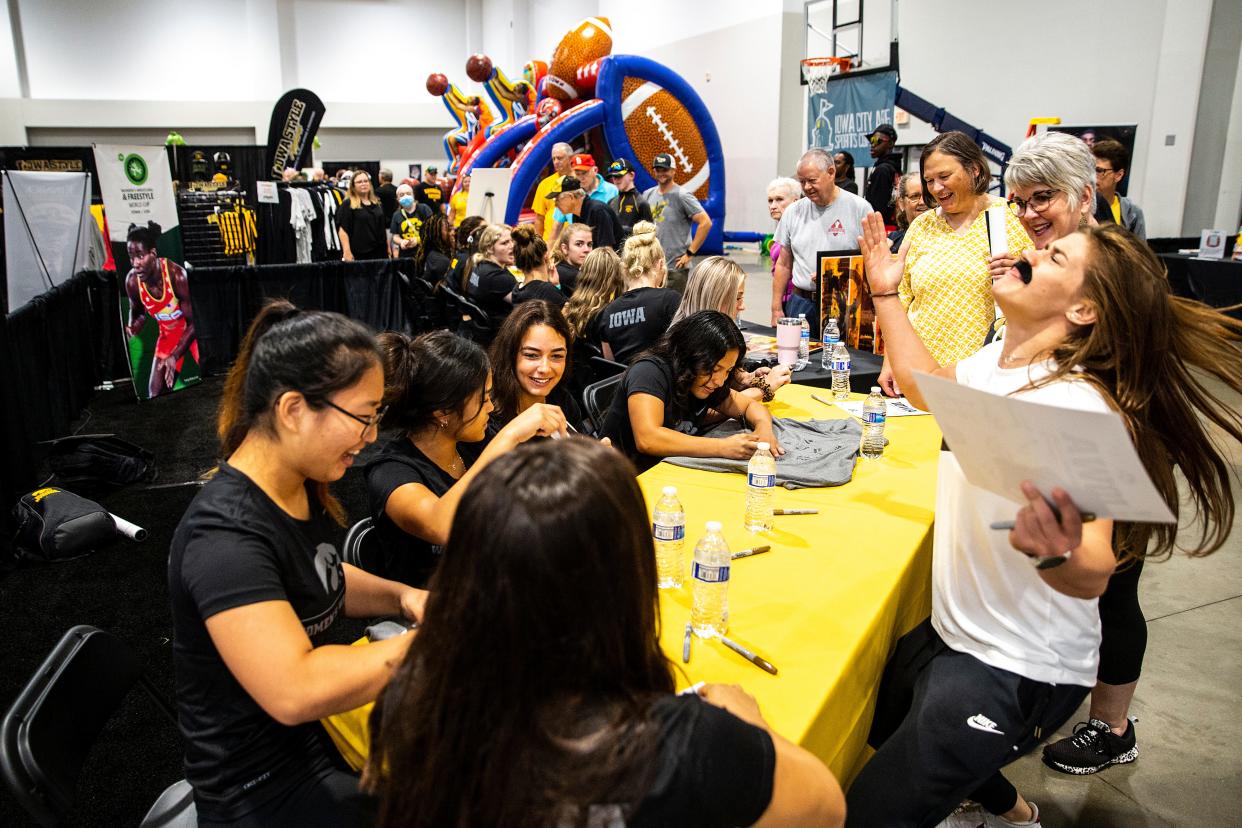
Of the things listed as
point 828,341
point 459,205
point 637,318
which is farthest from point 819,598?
point 459,205

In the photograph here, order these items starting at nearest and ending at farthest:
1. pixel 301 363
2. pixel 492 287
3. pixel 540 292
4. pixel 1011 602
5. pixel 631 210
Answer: pixel 301 363 < pixel 1011 602 < pixel 540 292 < pixel 492 287 < pixel 631 210

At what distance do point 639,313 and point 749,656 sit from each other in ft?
8.61

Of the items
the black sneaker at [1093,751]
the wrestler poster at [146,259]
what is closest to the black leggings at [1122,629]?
the black sneaker at [1093,751]

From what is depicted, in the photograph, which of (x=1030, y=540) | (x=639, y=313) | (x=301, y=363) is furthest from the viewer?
(x=639, y=313)

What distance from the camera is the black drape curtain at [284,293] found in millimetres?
6617

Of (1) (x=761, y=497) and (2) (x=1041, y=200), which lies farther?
(2) (x=1041, y=200)

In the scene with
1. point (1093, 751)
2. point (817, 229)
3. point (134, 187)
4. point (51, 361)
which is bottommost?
point (1093, 751)

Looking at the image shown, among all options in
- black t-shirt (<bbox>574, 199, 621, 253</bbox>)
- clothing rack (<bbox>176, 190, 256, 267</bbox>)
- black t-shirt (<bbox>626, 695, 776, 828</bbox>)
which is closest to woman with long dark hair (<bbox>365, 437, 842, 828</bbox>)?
black t-shirt (<bbox>626, 695, 776, 828</bbox>)

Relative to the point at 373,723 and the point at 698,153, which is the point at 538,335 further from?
the point at 698,153

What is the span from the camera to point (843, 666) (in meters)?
1.43

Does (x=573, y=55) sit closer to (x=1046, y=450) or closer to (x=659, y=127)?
(x=659, y=127)

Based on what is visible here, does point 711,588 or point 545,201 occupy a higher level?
point 545,201

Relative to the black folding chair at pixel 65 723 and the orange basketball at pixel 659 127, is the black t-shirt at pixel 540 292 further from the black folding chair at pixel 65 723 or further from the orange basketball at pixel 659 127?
the orange basketball at pixel 659 127

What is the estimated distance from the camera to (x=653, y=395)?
262 centimetres
